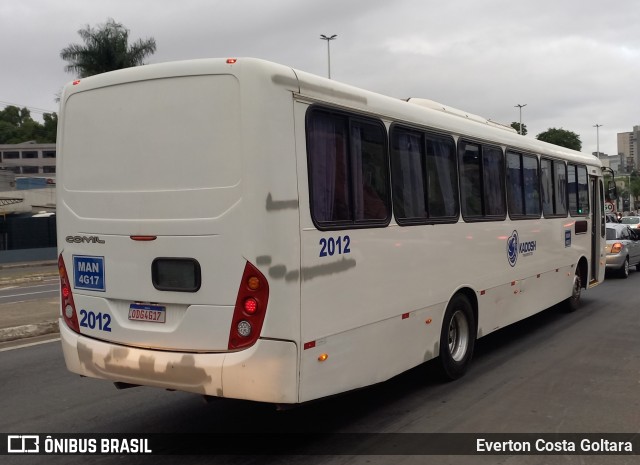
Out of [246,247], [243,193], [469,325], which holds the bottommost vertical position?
[469,325]

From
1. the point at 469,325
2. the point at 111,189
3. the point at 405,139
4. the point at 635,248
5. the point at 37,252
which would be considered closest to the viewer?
the point at 111,189

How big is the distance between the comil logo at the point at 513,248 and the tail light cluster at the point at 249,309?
4.80 m

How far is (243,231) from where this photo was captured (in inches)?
165

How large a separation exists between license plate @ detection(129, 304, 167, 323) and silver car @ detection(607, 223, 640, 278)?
49.5 ft

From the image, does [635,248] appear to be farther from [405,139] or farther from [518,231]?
[405,139]

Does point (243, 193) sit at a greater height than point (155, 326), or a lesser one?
greater

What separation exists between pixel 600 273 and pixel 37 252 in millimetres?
28456

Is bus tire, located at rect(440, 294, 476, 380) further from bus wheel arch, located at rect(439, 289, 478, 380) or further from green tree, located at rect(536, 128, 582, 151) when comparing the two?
green tree, located at rect(536, 128, 582, 151)

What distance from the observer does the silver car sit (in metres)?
16.5

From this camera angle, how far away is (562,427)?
17.1 ft

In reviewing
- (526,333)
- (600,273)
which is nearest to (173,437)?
(526,333)

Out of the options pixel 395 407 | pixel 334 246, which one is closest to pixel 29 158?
pixel 395 407

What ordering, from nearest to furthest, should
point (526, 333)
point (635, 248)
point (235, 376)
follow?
point (235, 376)
point (526, 333)
point (635, 248)

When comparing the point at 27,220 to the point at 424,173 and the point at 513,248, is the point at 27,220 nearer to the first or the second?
the point at 513,248
